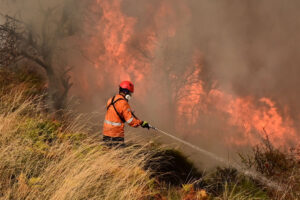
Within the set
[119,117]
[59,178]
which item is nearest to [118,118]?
[119,117]

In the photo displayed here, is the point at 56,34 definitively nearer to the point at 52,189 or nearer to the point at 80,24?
the point at 80,24

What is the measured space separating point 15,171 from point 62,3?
1693 cm

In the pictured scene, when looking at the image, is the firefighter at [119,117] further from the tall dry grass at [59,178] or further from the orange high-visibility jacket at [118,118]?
the tall dry grass at [59,178]

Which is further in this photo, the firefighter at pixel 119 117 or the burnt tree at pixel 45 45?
the burnt tree at pixel 45 45

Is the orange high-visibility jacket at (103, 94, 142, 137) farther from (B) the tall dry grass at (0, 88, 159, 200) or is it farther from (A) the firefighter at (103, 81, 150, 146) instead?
(B) the tall dry grass at (0, 88, 159, 200)

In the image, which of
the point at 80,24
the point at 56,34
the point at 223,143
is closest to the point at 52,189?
the point at 56,34

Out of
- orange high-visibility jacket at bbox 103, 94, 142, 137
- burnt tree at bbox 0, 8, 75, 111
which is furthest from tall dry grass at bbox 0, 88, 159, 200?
burnt tree at bbox 0, 8, 75, 111

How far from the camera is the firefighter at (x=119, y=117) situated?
Result: 15.8ft

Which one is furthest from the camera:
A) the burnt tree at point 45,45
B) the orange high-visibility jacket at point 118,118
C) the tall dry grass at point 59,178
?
the burnt tree at point 45,45

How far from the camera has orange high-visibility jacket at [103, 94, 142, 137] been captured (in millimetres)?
4815

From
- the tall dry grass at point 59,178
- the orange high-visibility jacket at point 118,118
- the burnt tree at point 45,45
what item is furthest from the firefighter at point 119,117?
the burnt tree at point 45,45

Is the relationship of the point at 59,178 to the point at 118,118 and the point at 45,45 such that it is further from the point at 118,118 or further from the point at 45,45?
the point at 45,45

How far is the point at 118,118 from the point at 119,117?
3 cm

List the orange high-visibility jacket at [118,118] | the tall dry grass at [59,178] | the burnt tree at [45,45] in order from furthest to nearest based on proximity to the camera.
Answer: the burnt tree at [45,45] < the orange high-visibility jacket at [118,118] < the tall dry grass at [59,178]
